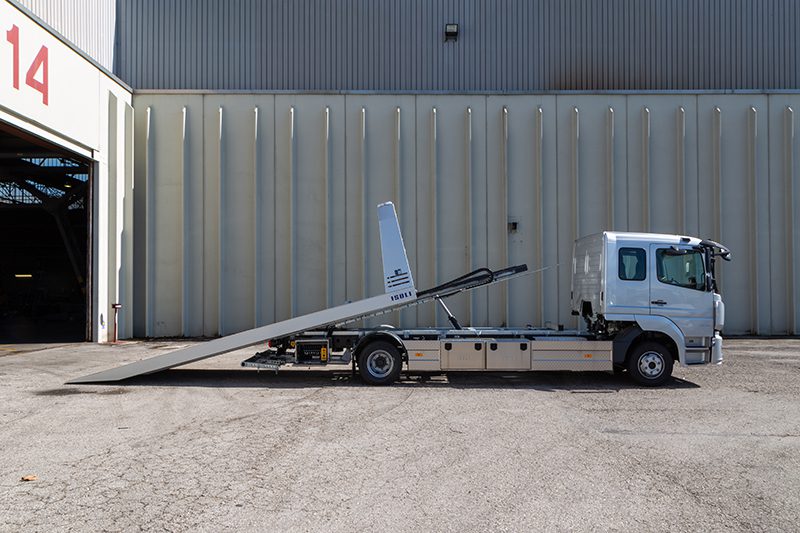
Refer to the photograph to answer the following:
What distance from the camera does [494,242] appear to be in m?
17.4

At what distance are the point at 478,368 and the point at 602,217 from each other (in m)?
9.16

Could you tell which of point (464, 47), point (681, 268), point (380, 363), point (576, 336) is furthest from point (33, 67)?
point (681, 268)

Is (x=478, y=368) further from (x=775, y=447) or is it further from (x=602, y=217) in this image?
(x=602, y=217)

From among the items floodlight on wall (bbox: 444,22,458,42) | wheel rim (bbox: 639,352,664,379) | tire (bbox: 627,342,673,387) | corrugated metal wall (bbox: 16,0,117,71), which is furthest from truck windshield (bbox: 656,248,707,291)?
corrugated metal wall (bbox: 16,0,117,71)

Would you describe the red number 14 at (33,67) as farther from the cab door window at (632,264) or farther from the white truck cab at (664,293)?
the cab door window at (632,264)

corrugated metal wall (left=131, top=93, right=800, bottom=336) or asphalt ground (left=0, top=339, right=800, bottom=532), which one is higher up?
corrugated metal wall (left=131, top=93, right=800, bottom=336)

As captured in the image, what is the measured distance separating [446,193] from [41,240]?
38403 millimetres

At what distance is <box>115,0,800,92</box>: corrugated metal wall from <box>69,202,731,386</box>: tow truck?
10054 millimetres

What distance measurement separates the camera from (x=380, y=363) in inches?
405

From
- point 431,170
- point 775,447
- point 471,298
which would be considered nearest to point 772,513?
point 775,447

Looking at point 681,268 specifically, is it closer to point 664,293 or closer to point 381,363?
point 664,293

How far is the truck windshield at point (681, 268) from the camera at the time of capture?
1019cm

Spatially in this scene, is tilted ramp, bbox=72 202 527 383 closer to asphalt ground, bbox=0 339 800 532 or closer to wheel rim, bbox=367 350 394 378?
asphalt ground, bbox=0 339 800 532

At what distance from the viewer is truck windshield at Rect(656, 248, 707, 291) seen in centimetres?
1019
